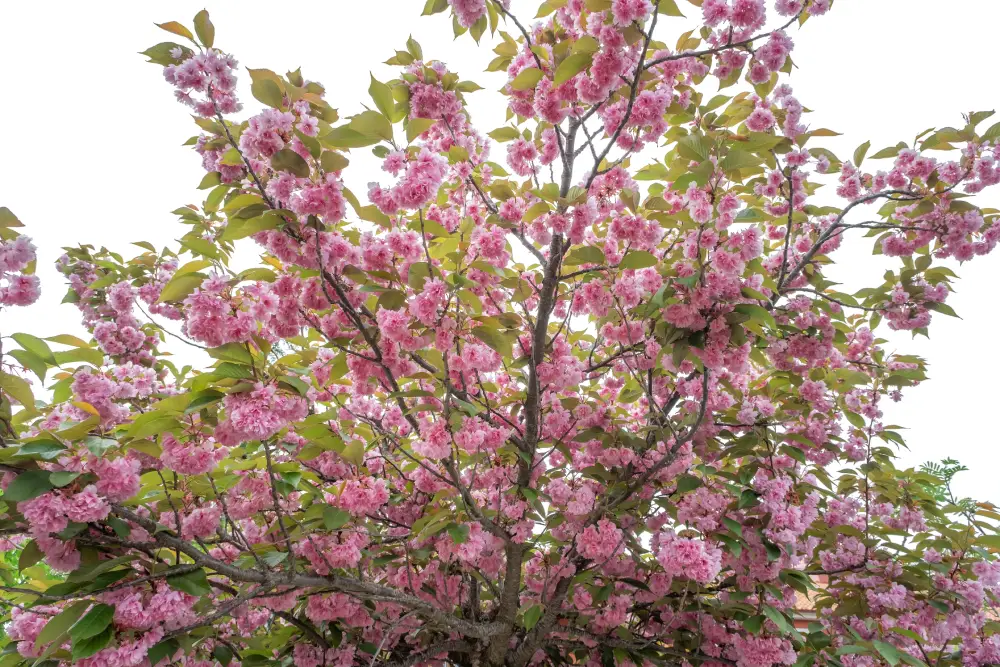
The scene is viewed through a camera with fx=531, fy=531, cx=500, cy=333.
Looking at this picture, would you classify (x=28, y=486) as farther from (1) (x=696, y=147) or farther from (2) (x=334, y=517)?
(1) (x=696, y=147)

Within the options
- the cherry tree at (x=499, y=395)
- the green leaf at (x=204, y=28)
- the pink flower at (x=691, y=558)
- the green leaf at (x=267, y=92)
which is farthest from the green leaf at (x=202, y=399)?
the pink flower at (x=691, y=558)

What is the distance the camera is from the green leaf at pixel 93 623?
1.91 m

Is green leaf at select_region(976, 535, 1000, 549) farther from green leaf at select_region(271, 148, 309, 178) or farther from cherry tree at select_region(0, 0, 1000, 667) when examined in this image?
green leaf at select_region(271, 148, 309, 178)

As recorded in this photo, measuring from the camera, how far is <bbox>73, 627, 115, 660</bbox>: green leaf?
191 centimetres

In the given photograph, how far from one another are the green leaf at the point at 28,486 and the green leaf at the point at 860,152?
5.16 m

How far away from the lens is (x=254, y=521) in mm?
3580

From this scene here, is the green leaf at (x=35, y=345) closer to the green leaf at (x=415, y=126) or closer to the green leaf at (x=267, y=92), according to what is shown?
the green leaf at (x=267, y=92)

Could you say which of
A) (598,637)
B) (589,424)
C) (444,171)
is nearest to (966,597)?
(598,637)

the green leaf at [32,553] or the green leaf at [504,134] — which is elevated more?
the green leaf at [504,134]

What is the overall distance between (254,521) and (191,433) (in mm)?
1562

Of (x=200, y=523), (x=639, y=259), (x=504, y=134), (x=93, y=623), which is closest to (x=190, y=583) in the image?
(x=93, y=623)

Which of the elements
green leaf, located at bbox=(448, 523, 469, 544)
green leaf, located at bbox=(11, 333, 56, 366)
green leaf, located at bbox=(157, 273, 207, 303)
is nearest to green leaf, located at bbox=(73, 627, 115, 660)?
green leaf, located at bbox=(11, 333, 56, 366)

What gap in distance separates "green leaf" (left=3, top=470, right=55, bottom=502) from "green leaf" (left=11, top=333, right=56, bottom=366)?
0.50 metres

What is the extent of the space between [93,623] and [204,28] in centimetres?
239
